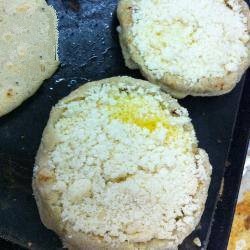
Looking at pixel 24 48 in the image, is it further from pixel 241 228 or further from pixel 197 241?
pixel 241 228

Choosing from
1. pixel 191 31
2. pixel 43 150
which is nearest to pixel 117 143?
pixel 43 150

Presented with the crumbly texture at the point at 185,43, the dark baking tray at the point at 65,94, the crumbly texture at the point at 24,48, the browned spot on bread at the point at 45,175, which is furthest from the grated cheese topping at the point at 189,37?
the browned spot on bread at the point at 45,175

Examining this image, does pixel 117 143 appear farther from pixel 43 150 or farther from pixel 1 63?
pixel 1 63

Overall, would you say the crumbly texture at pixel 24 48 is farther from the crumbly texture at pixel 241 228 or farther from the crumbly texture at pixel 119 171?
the crumbly texture at pixel 241 228

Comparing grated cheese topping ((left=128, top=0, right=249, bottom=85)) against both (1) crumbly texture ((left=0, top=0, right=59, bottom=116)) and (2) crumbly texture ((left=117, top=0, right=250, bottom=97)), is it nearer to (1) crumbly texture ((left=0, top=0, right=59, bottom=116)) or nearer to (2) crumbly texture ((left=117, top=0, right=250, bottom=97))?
(2) crumbly texture ((left=117, top=0, right=250, bottom=97))

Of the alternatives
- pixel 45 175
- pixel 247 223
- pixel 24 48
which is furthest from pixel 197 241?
pixel 24 48
